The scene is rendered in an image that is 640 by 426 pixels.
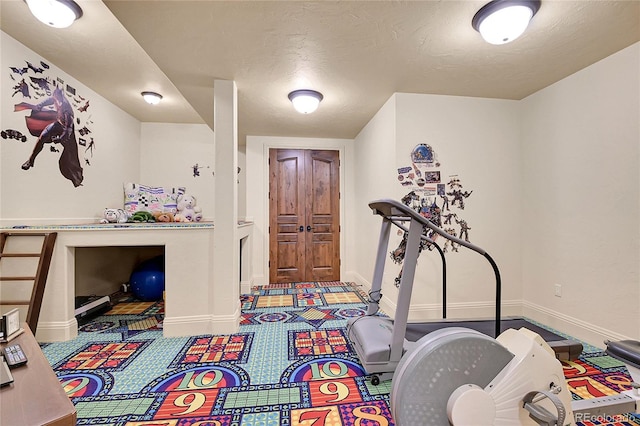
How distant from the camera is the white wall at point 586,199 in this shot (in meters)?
2.29

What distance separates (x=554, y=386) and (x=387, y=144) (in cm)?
264

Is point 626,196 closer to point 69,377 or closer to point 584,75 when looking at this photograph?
point 584,75

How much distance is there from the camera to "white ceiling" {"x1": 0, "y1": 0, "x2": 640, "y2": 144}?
187cm

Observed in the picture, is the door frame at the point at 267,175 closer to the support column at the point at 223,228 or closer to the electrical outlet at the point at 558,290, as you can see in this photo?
the support column at the point at 223,228

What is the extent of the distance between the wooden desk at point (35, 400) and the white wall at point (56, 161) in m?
2.30

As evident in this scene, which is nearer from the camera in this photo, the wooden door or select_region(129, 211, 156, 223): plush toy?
select_region(129, 211, 156, 223): plush toy

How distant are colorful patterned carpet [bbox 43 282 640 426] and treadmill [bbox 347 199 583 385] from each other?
0.14 meters

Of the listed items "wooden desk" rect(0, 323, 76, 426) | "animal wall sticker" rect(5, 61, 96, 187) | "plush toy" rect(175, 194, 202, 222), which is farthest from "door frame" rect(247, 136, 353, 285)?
"wooden desk" rect(0, 323, 76, 426)

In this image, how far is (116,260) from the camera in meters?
4.11

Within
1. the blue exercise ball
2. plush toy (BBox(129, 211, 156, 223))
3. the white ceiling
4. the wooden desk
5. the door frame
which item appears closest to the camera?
the wooden desk

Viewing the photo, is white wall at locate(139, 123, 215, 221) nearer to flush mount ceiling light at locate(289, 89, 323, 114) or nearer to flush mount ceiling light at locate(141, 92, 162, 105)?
flush mount ceiling light at locate(141, 92, 162, 105)

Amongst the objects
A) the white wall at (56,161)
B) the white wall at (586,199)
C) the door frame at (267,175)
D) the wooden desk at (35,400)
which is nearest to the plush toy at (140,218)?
the white wall at (56,161)

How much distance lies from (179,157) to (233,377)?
12.2 feet

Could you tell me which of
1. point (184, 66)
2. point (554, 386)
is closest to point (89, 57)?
point (184, 66)
